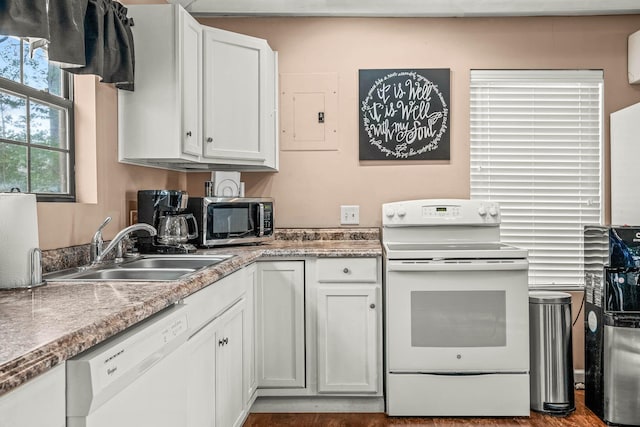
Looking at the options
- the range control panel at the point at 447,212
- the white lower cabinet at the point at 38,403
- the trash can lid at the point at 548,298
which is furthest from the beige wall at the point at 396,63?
the white lower cabinet at the point at 38,403

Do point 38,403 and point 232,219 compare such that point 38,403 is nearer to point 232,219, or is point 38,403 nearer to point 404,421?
point 232,219

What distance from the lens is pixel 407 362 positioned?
9.27ft

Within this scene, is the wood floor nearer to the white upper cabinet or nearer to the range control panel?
the range control panel

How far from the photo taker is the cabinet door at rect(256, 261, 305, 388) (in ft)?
9.52

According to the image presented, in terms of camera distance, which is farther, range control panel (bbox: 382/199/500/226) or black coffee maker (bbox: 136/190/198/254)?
range control panel (bbox: 382/199/500/226)

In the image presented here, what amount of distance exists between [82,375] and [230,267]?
119 centimetres

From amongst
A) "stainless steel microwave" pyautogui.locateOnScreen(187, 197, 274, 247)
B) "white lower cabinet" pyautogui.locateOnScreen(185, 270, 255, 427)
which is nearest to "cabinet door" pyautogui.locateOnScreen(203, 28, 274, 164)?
"stainless steel microwave" pyautogui.locateOnScreen(187, 197, 274, 247)

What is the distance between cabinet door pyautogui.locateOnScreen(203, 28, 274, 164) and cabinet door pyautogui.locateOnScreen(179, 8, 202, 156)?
54 millimetres

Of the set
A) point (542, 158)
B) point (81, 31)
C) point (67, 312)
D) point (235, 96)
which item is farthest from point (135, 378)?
point (542, 158)

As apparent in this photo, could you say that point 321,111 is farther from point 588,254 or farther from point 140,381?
point 140,381

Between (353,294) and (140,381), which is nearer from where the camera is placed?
(140,381)

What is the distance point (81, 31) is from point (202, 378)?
133 cm

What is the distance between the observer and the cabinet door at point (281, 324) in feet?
9.52

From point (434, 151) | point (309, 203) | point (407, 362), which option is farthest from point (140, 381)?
point (434, 151)
